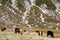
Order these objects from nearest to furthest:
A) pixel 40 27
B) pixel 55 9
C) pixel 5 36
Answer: pixel 5 36 → pixel 40 27 → pixel 55 9

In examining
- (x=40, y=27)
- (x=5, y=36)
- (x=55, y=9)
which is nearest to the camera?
(x=5, y=36)

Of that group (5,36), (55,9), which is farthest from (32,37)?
(55,9)

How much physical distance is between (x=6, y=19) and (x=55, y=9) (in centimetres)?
327

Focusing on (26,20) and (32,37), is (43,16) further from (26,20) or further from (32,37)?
(32,37)

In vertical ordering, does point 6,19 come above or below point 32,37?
above

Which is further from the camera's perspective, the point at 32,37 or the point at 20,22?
the point at 20,22

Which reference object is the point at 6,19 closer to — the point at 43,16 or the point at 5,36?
the point at 43,16

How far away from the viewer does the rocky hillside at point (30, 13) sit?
13898 mm

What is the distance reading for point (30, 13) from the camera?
1420 centimetres

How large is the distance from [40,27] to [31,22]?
2.57 ft

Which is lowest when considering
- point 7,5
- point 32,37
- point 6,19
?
point 32,37

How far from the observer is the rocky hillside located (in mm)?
13898

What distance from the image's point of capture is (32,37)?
6770mm

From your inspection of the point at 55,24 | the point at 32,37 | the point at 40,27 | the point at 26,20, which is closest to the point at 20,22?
the point at 26,20
